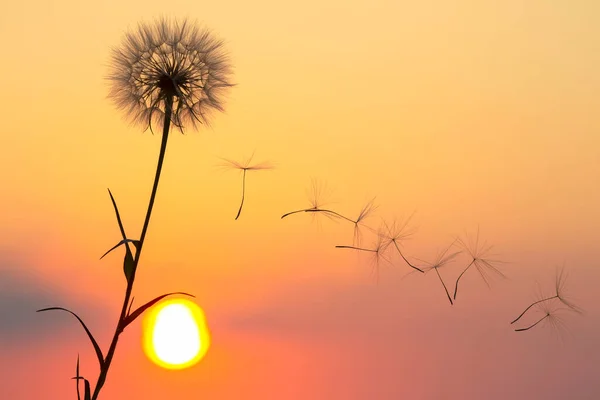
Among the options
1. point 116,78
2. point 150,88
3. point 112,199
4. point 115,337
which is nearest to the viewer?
point 115,337

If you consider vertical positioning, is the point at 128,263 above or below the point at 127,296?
above

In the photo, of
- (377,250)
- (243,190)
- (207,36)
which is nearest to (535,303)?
(377,250)

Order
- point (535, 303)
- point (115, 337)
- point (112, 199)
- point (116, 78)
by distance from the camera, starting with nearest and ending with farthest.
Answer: point (115, 337) → point (112, 199) → point (535, 303) → point (116, 78)

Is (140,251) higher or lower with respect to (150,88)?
lower

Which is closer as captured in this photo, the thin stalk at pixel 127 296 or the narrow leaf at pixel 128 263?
the thin stalk at pixel 127 296

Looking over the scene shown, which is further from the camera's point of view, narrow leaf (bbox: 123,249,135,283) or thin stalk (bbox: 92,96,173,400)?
narrow leaf (bbox: 123,249,135,283)

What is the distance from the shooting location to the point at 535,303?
5891 mm

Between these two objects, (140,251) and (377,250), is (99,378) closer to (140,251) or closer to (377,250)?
(140,251)

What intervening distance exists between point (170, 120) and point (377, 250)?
2202 millimetres

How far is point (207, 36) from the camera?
21.9 ft

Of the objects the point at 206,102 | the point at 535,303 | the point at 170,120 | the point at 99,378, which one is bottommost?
the point at 99,378

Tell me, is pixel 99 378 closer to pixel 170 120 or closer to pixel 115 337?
pixel 115 337

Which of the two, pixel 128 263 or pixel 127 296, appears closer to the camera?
pixel 127 296

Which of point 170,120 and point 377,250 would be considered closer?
point 170,120
